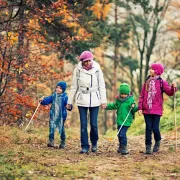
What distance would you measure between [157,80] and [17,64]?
487 centimetres

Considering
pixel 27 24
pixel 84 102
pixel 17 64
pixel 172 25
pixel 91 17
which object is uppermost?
pixel 172 25

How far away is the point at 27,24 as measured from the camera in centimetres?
1269

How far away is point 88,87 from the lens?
8.34 m

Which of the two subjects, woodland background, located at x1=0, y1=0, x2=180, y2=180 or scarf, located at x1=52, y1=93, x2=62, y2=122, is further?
scarf, located at x1=52, y1=93, x2=62, y2=122

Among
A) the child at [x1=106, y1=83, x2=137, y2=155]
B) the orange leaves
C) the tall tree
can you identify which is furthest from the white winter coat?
the orange leaves

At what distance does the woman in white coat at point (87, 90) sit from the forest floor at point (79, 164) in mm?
712

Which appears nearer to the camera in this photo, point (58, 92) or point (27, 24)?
point (58, 92)

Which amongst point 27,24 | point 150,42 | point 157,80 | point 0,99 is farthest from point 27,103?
point 150,42

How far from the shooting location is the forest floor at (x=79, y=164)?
6.08m

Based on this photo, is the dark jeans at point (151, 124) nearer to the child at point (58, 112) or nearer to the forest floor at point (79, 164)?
the forest floor at point (79, 164)

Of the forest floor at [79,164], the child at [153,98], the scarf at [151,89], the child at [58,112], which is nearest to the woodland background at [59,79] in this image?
the forest floor at [79,164]

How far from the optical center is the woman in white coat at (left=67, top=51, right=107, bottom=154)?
8.32 meters

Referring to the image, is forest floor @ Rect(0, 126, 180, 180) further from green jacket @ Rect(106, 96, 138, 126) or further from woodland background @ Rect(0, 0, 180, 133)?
woodland background @ Rect(0, 0, 180, 133)

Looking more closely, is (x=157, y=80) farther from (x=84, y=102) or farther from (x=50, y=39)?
(x=50, y=39)
